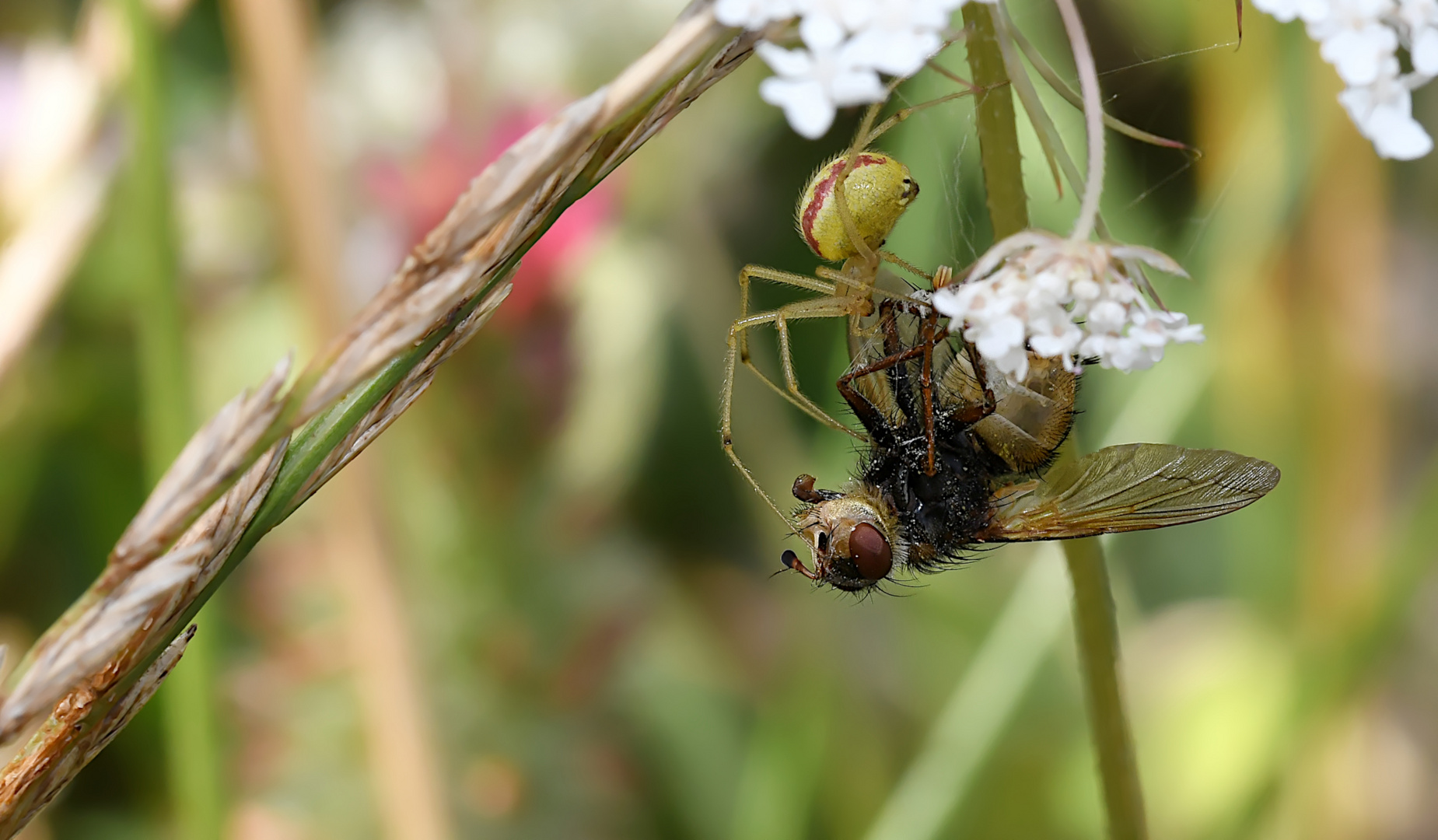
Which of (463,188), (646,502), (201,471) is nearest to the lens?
(201,471)

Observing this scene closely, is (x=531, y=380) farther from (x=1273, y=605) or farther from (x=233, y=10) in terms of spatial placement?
(x=1273, y=605)

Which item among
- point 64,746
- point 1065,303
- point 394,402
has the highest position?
point 1065,303

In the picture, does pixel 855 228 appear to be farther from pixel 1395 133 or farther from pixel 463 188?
pixel 463 188

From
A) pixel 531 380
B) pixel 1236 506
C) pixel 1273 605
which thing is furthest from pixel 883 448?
pixel 1273 605

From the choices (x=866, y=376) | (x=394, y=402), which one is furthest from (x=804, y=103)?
(x=866, y=376)

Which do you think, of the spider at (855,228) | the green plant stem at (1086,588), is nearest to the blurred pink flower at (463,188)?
the spider at (855,228)
